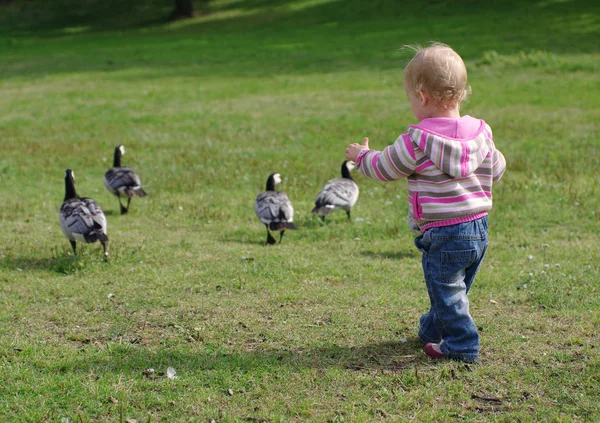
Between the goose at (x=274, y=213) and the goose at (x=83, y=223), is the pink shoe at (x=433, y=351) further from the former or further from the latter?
the goose at (x=83, y=223)

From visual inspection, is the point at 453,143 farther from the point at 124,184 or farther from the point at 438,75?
the point at 124,184

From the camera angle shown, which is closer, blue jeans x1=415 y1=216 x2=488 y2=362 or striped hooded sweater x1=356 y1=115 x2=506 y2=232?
striped hooded sweater x1=356 y1=115 x2=506 y2=232

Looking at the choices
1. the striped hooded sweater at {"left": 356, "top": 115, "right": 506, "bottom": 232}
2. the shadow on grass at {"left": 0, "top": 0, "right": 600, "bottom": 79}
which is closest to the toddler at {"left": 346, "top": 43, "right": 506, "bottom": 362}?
the striped hooded sweater at {"left": 356, "top": 115, "right": 506, "bottom": 232}

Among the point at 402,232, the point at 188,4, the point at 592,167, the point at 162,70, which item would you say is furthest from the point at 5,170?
the point at 188,4

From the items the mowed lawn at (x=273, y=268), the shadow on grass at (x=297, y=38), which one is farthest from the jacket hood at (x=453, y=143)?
the shadow on grass at (x=297, y=38)

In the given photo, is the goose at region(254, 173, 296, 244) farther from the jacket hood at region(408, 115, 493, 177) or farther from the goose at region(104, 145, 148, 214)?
the jacket hood at region(408, 115, 493, 177)

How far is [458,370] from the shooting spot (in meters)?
6.04

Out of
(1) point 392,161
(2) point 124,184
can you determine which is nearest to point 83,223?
(2) point 124,184

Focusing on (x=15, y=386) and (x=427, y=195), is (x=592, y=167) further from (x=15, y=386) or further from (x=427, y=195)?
(x=15, y=386)

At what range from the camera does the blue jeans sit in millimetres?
5832

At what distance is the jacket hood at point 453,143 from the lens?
5617 mm

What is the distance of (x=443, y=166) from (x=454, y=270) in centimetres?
86

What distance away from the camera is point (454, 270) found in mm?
5887

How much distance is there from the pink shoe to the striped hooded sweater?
108 cm
